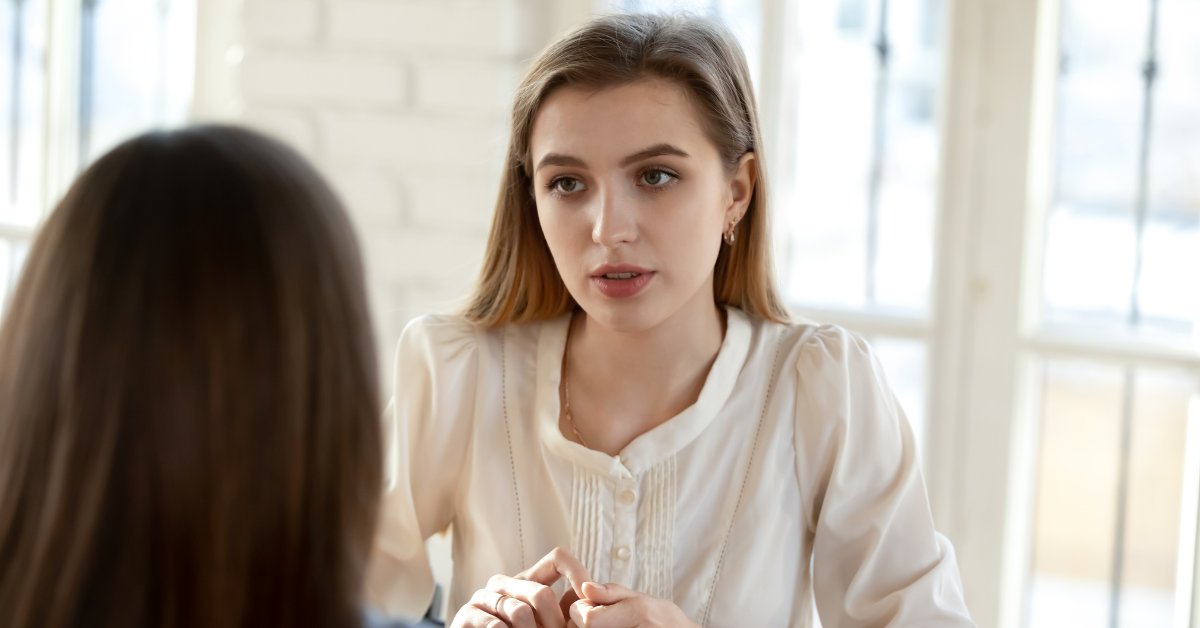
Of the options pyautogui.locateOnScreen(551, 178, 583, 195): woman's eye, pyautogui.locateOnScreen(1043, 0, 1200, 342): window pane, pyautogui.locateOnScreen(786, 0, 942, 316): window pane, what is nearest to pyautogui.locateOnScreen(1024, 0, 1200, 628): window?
pyautogui.locateOnScreen(1043, 0, 1200, 342): window pane

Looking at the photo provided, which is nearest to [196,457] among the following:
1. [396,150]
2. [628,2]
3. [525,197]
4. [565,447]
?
[565,447]

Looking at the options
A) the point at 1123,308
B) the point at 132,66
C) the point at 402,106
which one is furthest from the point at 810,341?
the point at 132,66

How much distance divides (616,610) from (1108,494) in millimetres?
1064

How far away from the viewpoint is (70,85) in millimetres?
2254

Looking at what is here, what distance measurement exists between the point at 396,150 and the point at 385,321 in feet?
0.96

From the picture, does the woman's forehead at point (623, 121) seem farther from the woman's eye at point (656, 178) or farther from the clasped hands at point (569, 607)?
the clasped hands at point (569, 607)

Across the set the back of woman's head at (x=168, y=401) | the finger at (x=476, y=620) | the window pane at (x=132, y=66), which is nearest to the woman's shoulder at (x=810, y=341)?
the finger at (x=476, y=620)

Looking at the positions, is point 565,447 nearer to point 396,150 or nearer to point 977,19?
point 396,150

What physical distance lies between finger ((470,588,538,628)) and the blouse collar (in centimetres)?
20

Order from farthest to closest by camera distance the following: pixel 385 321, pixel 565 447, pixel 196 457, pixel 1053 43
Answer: pixel 385 321 → pixel 1053 43 → pixel 565 447 → pixel 196 457

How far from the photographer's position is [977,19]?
5.45ft

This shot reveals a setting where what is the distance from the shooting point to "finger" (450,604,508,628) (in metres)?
1.03

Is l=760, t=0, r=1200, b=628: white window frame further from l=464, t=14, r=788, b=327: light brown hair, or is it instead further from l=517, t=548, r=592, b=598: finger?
l=517, t=548, r=592, b=598: finger

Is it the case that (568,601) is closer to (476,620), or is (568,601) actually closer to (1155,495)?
(476,620)
